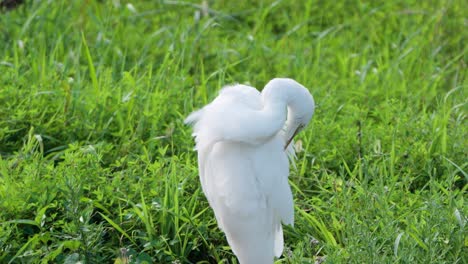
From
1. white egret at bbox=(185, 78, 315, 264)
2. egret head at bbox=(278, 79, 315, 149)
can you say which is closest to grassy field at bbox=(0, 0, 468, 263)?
white egret at bbox=(185, 78, 315, 264)

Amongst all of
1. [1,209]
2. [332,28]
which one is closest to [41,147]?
[1,209]

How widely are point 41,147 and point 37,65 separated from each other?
1.03 metres

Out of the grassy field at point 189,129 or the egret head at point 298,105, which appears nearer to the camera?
the egret head at point 298,105

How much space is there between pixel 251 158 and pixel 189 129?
1265mm

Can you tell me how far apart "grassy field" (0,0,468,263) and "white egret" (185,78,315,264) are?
0.29 metres

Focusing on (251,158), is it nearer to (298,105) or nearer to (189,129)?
(298,105)

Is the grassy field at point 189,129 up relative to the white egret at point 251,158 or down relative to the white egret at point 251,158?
down

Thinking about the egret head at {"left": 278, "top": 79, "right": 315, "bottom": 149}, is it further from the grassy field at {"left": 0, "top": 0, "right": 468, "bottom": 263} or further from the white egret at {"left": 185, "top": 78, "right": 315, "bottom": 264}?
the grassy field at {"left": 0, "top": 0, "right": 468, "bottom": 263}

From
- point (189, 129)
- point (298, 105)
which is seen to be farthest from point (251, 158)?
point (189, 129)

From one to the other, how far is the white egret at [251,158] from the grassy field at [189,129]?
11.6 inches

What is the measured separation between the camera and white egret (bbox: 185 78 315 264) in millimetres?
2871

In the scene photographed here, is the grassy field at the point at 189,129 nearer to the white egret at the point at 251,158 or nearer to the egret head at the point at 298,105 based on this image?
the white egret at the point at 251,158

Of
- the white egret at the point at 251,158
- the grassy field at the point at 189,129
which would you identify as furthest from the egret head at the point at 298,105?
the grassy field at the point at 189,129

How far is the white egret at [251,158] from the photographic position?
113 inches
